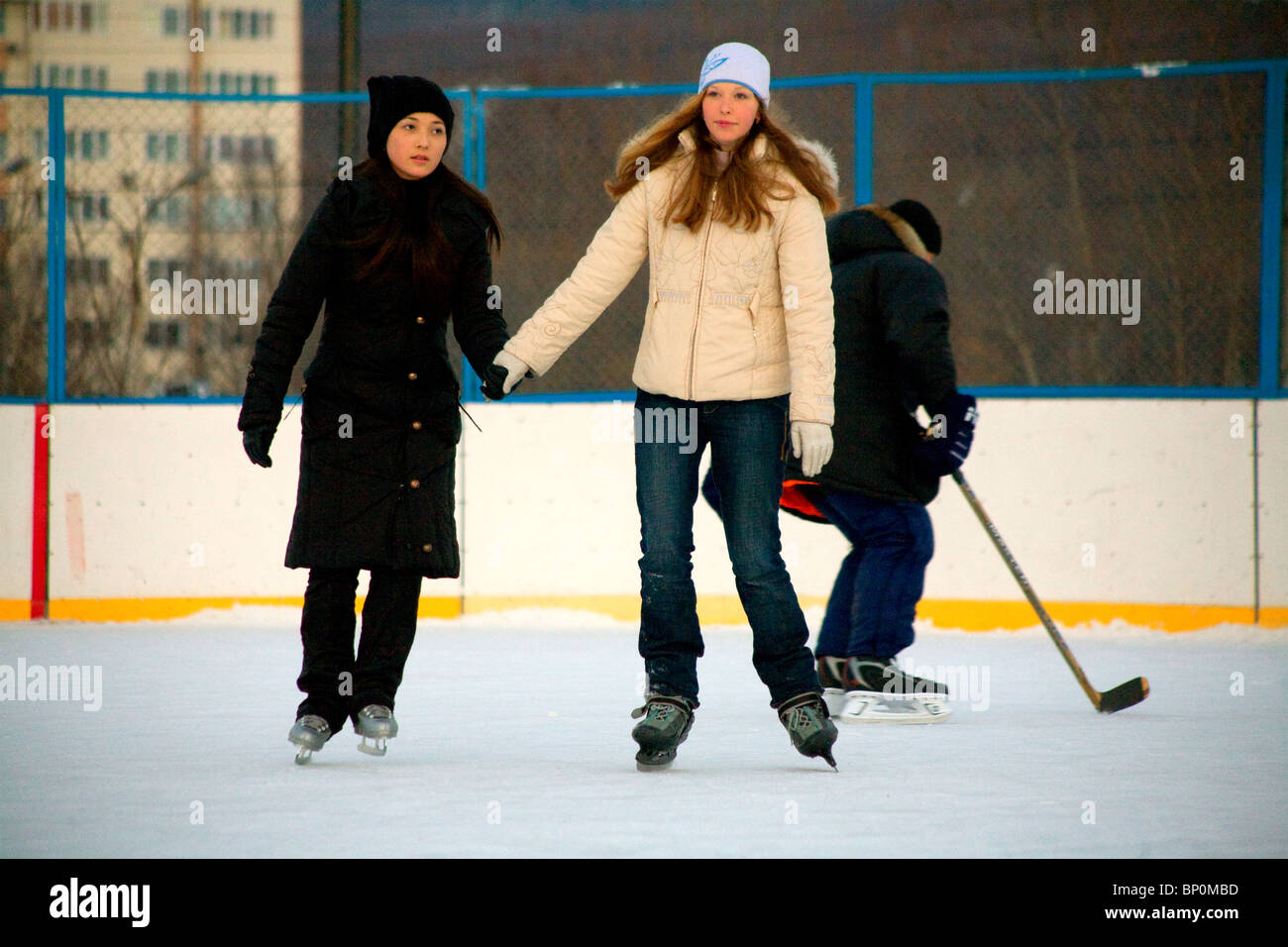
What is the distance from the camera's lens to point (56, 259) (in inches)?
266

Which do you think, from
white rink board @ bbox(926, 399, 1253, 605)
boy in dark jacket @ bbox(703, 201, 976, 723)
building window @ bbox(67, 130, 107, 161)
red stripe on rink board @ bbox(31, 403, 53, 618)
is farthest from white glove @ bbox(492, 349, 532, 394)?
building window @ bbox(67, 130, 107, 161)

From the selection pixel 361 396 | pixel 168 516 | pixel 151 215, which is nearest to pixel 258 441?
pixel 361 396

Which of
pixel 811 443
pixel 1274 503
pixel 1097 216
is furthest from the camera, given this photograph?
pixel 1097 216

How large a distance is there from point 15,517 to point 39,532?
11cm

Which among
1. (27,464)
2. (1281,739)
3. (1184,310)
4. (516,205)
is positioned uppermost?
(516,205)

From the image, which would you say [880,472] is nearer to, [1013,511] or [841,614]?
[841,614]

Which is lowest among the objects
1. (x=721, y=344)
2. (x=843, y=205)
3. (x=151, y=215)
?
(x=721, y=344)

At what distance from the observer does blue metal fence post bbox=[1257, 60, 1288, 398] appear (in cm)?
628

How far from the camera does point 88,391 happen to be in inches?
277

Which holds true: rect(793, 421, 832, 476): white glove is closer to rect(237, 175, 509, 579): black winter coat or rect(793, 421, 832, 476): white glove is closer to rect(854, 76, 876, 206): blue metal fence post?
rect(237, 175, 509, 579): black winter coat

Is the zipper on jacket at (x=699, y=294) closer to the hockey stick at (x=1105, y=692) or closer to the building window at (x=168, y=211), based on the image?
the hockey stick at (x=1105, y=692)

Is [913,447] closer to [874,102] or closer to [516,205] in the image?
[874,102]
